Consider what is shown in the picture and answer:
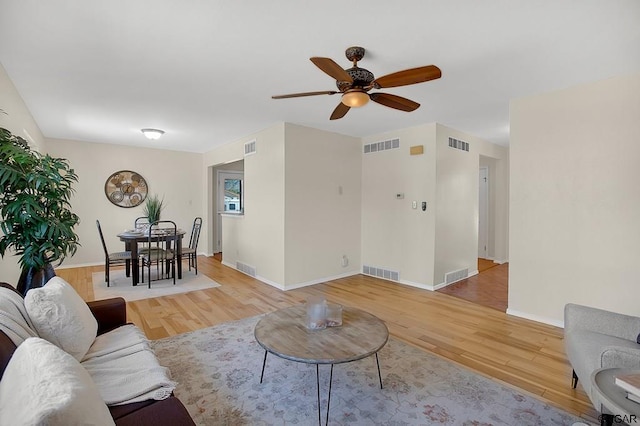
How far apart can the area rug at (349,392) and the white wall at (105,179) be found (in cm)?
449

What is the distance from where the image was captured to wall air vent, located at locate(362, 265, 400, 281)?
4.80 meters

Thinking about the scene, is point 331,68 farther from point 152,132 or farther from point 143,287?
point 143,287

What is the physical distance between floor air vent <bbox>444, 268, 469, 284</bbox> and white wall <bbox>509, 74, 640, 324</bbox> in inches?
48.5

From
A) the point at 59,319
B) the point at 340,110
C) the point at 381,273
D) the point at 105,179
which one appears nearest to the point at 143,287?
the point at 105,179

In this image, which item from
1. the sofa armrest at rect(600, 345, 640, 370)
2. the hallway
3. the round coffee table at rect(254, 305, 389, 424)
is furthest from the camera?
the hallway

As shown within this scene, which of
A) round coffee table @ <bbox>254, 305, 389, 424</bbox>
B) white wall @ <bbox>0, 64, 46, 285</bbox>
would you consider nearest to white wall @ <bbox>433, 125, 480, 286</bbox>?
round coffee table @ <bbox>254, 305, 389, 424</bbox>

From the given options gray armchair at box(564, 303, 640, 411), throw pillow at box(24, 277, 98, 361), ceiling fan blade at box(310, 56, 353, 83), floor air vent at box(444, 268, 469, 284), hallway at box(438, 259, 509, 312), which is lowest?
hallway at box(438, 259, 509, 312)

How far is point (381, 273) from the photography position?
5.01 meters

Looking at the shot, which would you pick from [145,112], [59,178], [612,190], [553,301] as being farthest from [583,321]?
[145,112]

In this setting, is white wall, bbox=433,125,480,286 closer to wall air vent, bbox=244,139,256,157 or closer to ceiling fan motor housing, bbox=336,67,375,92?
ceiling fan motor housing, bbox=336,67,375,92

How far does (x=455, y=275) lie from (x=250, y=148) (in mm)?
3904

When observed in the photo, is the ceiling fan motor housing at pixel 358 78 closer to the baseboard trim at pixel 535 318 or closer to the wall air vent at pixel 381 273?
the baseboard trim at pixel 535 318

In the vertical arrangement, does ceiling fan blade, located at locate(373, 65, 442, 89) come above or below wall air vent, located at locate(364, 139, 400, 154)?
below

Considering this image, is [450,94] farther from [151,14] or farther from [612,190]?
[151,14]
